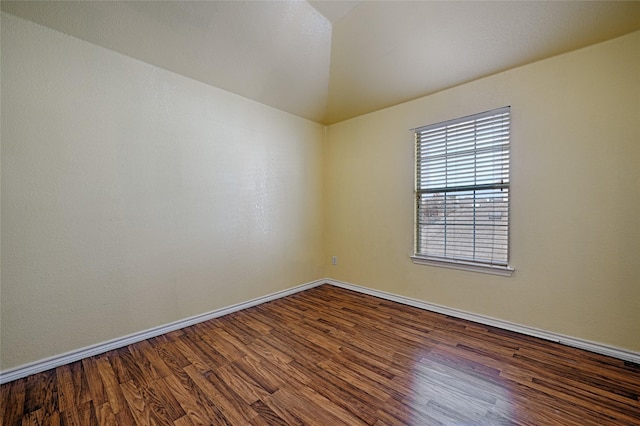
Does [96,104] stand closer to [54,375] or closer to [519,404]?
[54,375]

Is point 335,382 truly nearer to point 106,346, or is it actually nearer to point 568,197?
point 106,346

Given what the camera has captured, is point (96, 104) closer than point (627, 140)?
No

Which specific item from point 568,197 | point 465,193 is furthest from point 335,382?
point 568,197

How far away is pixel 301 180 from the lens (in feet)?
12.0

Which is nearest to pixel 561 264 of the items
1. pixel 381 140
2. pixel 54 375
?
pixel 381 140

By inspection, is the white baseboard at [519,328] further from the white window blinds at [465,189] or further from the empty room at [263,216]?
the white window blinds at [465,189]

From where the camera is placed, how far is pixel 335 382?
1704 millimetres

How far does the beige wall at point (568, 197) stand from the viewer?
1.93 m

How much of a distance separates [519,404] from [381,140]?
8.97ft

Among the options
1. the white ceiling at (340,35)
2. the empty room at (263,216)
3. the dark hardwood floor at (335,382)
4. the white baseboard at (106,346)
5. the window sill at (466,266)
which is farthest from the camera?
the window sill at (466,266)

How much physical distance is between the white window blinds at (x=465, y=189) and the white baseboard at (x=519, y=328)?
0.54 metres

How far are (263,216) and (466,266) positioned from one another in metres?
2.28

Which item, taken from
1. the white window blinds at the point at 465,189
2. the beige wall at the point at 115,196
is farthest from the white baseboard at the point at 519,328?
the beige wall at the point at 115,196

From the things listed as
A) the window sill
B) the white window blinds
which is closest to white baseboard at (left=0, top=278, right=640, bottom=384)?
the window sill
